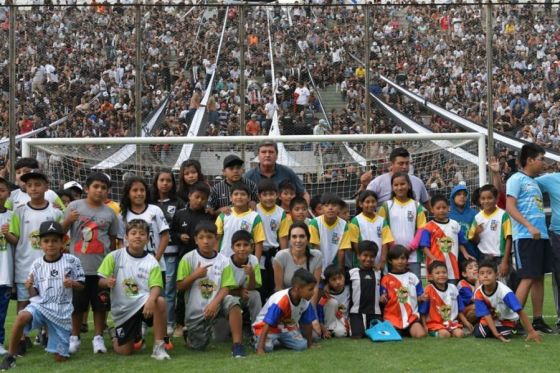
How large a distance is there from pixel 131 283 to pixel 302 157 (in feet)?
17.3

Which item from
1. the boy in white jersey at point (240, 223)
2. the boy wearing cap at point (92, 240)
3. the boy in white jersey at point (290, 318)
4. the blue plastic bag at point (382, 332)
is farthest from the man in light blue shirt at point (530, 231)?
the boy wearing cap at point (92, 240)

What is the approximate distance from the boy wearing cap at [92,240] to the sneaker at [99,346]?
8 cm

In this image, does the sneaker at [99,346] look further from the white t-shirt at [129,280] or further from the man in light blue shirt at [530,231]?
the man in light blue shirt at [530,231]

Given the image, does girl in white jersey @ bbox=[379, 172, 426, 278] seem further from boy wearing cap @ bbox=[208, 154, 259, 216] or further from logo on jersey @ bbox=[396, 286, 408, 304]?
boy wearing cap @ bbox=[208, 154, 259, 216]

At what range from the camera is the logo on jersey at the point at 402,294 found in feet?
29.3

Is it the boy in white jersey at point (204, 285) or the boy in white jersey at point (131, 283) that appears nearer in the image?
the boy in white jersey at point (131, 283)

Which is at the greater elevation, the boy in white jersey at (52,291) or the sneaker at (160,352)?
the boy in white jersey at (52,291)

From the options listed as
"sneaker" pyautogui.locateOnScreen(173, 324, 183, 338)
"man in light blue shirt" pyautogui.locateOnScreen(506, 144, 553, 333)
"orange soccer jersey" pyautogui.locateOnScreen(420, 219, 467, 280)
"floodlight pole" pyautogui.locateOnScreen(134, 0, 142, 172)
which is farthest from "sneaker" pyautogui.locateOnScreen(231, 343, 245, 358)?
"floodlight pole" pyautogui.locateOnScreen(134, 0, 142, 172)

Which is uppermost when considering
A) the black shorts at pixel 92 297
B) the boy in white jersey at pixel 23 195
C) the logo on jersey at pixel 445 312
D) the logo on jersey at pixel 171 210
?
the boy in white jersey at pixel 23 195

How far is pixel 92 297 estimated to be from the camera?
8242 mm

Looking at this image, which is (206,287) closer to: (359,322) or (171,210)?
(171,210)

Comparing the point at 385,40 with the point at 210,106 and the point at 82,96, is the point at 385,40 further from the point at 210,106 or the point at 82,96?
the point at 82,96

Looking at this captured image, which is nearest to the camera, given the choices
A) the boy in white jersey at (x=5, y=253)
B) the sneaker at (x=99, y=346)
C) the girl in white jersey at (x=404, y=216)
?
the sneaker at (x=99, y=346)

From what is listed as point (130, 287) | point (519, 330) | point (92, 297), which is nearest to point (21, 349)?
point (92, 297)
